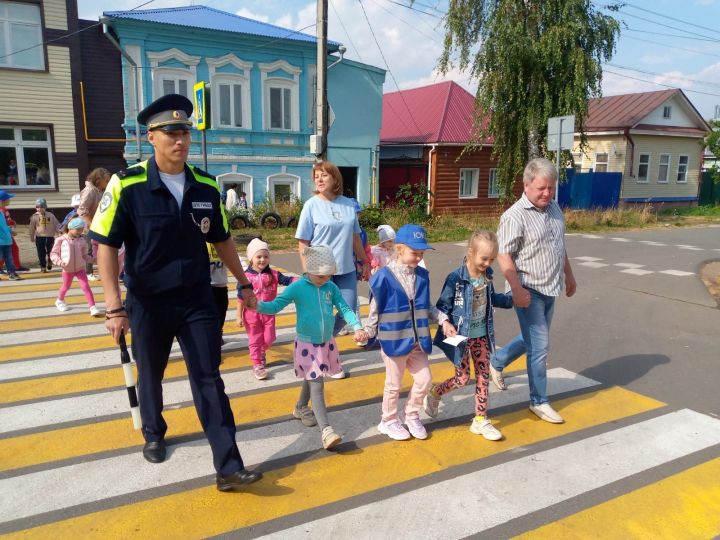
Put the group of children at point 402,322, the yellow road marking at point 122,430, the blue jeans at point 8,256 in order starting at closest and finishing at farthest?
1. the yellow road marking at point 122,430
2. the group of children at point 402,322
3. the blue jeans at point 8,256

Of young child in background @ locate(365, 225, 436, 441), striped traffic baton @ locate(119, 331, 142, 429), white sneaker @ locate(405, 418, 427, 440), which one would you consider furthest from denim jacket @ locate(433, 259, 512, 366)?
striped traffic baton @ locate(119, 331, 142, 429)

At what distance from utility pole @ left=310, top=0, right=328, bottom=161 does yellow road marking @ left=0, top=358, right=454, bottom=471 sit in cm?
858

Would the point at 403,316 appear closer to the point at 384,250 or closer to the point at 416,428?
the point at 416,428

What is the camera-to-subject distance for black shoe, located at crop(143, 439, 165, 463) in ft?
11.8

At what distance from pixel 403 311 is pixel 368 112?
1980cm

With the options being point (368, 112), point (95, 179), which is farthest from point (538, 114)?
point (95, 179)

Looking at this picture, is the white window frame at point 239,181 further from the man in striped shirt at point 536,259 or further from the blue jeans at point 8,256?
the man in striped shirt at point 536,259

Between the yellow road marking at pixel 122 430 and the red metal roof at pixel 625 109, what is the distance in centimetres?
2843

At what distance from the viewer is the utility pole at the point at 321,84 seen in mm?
12570

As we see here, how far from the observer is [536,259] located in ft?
13.9

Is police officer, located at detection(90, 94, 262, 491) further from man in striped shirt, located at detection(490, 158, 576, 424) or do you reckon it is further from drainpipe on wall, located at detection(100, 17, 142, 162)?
drainpipe on wall, located at detection(100, 17, 142, 162)

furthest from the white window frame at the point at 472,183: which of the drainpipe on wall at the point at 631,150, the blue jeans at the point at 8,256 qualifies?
the blue jeans at the point at 8,256

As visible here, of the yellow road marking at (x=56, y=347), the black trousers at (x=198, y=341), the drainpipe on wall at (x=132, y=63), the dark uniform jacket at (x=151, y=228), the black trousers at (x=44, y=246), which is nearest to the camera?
the dark uniform jacket at (x=151, y=228)

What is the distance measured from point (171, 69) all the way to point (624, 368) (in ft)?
58.7
